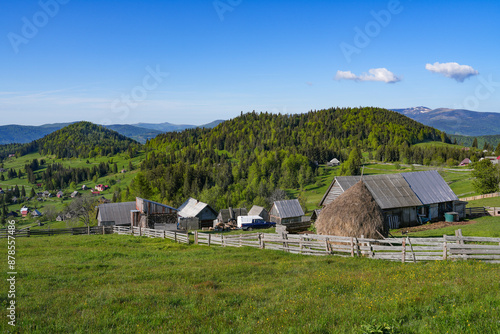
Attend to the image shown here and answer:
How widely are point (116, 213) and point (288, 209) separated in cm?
2886

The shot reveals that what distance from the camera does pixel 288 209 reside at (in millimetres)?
58406

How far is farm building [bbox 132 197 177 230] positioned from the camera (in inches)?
1621

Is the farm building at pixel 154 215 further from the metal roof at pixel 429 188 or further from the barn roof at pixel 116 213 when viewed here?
the metal roof at pixel 429 188

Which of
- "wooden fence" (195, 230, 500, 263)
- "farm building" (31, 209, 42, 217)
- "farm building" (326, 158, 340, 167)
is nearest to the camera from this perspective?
"wooden fence" (195, 230, 500, 263)

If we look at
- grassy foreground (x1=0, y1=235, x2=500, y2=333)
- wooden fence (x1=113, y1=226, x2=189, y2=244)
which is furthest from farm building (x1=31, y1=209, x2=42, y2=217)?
grassy foreground (x1=0, y1=235, x2=500, y2=333)

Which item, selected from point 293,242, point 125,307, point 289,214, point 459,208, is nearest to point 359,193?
point 293,242

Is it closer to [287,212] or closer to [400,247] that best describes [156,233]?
[400,247]

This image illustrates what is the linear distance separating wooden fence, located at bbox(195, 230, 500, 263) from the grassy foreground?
0.82m

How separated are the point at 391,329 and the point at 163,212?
37.6 meters

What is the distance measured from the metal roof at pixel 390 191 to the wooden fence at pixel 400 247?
1825 cm

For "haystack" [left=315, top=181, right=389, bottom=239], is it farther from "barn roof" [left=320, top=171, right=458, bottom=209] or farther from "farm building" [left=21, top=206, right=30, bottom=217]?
"farm building" [left=21, top=206, right=30, bottom=217]

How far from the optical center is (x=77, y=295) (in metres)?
10.8

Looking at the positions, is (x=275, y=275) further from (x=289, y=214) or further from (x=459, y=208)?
(x=289, y=214)

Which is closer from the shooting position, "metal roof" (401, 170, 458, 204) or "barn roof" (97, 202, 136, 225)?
"metal roof" (401, 170, 458, 204)
